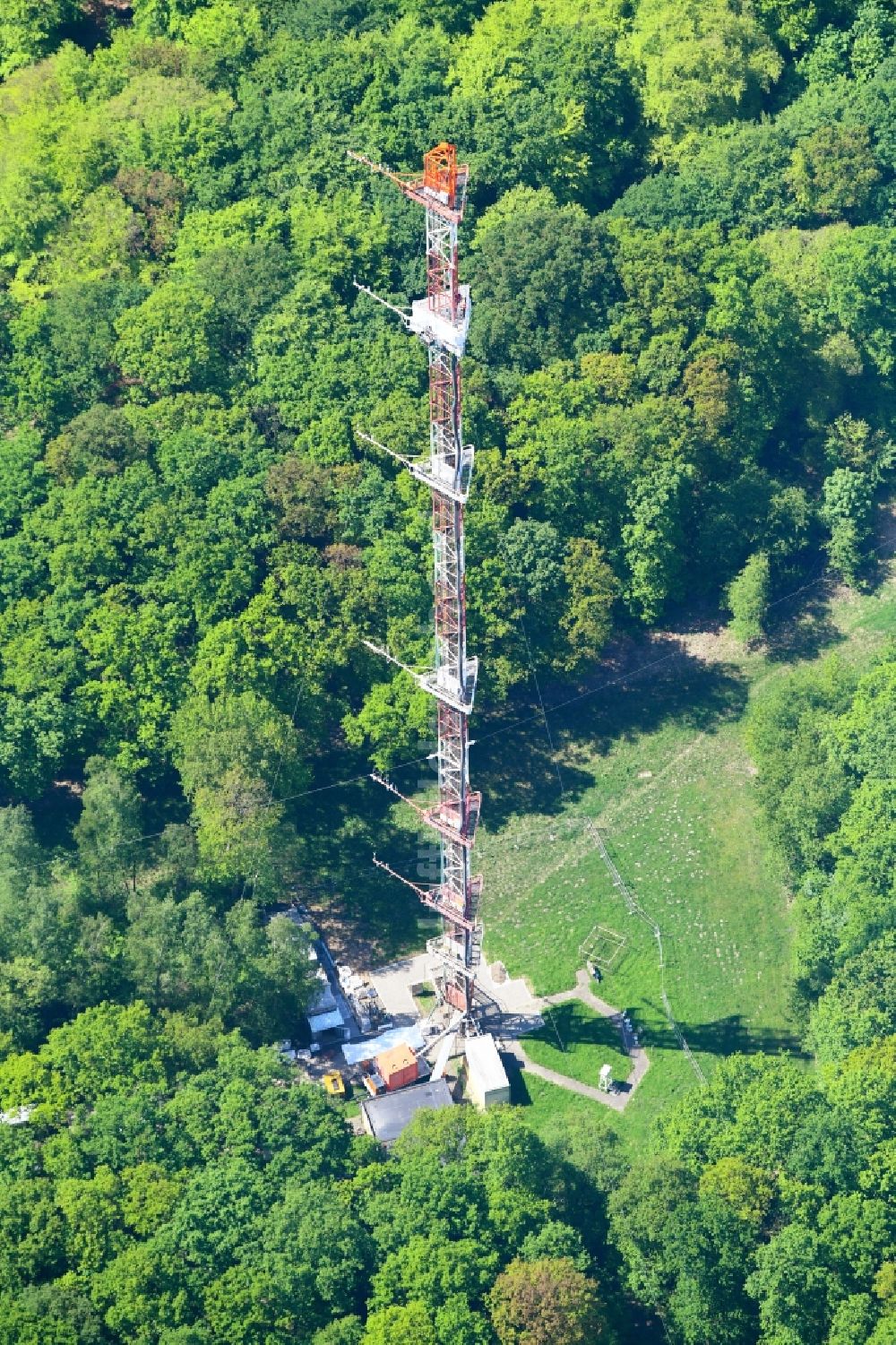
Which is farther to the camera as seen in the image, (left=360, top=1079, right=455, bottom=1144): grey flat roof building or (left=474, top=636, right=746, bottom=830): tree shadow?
(left=474, top=636, right=746, bottom=830): tree shadow

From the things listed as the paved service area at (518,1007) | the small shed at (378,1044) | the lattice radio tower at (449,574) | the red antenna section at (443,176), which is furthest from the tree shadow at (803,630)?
the red antenna section at (443,176)

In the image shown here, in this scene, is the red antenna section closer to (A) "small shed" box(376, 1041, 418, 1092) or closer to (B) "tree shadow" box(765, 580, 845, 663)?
(A) "small shed" box(376, 1041, 418, 1092)

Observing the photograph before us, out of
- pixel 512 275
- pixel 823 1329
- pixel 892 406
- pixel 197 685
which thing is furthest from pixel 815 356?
pixel 823 1329

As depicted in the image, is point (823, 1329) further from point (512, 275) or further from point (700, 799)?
point (512, 275)

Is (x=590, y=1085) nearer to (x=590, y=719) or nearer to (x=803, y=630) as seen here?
(x=590, y=719)

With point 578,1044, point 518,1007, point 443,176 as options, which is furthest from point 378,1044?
point 443,176

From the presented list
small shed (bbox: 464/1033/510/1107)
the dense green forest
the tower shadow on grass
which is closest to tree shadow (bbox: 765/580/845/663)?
the dense green forest
